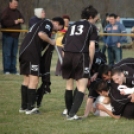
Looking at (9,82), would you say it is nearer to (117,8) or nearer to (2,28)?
(2,28)

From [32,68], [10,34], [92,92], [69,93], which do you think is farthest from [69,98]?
[10,34]

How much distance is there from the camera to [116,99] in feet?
27.7

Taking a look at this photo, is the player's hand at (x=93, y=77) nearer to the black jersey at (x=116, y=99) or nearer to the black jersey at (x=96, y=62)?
the black jersey at (x=96, y=62)

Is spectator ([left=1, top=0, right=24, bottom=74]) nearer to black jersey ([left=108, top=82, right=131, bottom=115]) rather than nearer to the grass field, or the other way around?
the grass field

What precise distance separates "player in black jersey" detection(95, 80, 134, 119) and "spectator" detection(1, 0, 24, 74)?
22.9 feet

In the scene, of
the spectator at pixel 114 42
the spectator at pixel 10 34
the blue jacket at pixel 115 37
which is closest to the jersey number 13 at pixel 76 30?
the spectator at pixel 10 34

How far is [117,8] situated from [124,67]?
93.5 feet

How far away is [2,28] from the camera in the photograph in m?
15.6

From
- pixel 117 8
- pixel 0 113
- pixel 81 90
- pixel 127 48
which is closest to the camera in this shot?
pixel 81 90

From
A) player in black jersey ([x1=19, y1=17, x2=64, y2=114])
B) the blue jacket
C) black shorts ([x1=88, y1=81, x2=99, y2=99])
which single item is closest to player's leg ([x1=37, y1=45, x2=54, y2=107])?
player in black jersey ([x1=19, y1=17, x2=64, y2=114])

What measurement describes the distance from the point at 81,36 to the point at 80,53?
0.85ft

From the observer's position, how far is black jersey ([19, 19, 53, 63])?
8.80 m

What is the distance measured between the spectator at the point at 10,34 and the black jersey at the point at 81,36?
694cm

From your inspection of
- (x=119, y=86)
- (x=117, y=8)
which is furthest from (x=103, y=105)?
(x=117, y=8)
